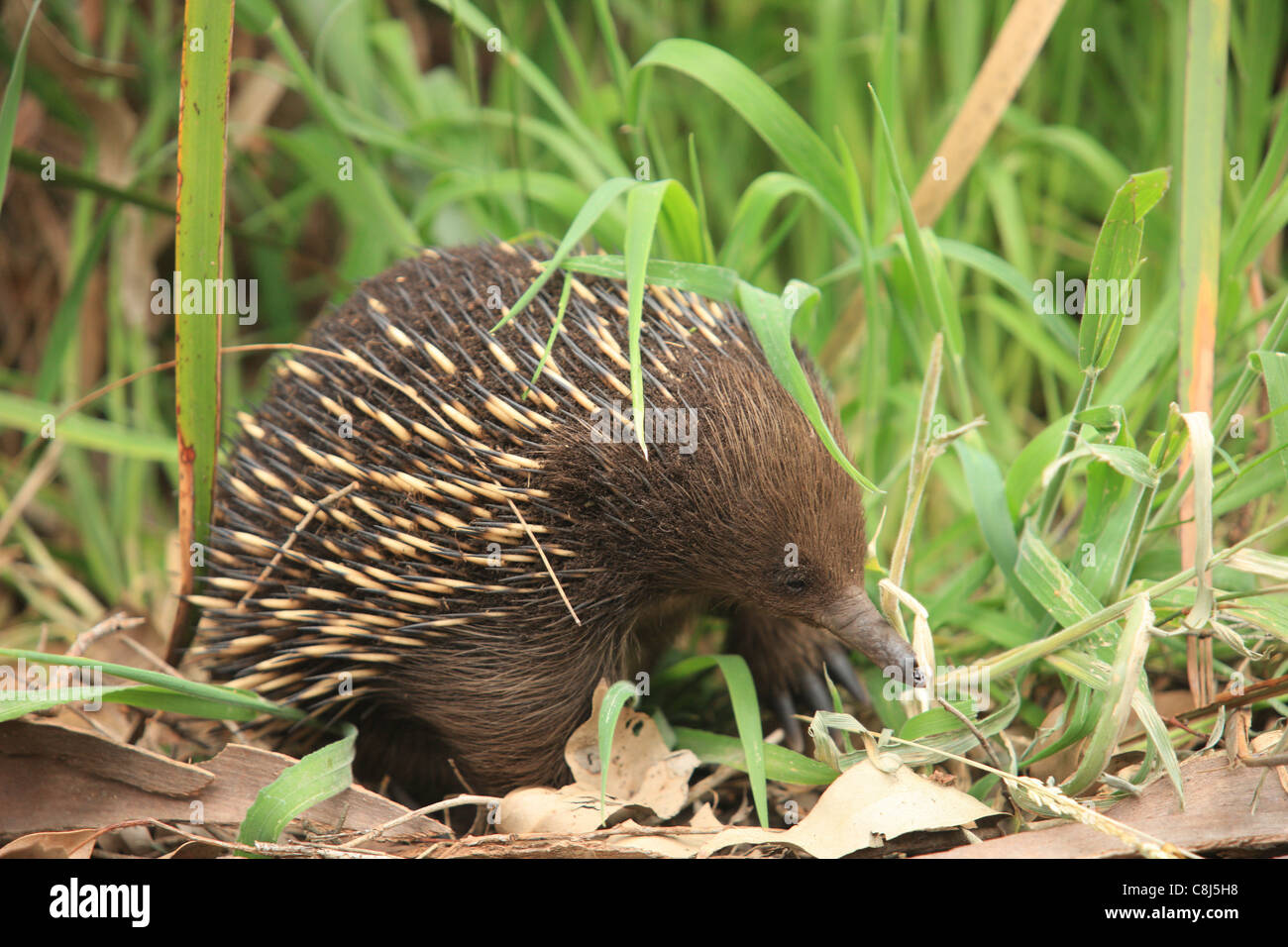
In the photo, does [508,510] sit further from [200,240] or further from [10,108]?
[10,108]

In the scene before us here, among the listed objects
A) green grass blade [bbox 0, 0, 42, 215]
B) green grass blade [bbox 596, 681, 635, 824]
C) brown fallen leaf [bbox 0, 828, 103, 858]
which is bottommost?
brown fallen leaf [bbox 0, 828, 103, 858]

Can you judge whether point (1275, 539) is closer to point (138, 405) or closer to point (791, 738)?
point (791, 738)

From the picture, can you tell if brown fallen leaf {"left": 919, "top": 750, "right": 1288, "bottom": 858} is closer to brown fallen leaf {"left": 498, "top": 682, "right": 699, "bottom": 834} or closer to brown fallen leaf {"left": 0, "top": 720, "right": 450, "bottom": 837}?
brown fallen leaf {"left": 498, "top": 682, "right": 699, "bottom": 834}

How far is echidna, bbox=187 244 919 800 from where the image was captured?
1929mm

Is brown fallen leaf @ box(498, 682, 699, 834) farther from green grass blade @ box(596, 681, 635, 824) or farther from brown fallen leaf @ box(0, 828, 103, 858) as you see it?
brown fallen leaf @ box(0, 828, 103, 858)

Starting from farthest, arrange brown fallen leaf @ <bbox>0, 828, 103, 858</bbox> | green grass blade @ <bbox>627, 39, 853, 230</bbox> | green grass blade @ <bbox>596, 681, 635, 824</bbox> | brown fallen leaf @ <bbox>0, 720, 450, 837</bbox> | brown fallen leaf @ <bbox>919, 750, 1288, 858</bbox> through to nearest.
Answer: green grass blade @ <bbox>627, 39, 853, 230</bbox> → brown fallen leaf @ <bbox>0, 720, 450, 837</bbox> → brown fallen leaf @ <bbox>0, 828, 103, 858</bbox> → green grass blade @ <bbox>596, 681, 635, 824</bbox> → brown fallen leaf @ <bbox>919, 750, 1288, 858</bbox>

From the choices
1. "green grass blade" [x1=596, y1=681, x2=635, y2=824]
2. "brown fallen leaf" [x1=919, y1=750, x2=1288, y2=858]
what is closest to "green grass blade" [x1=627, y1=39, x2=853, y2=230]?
"green grass blade" [x1=596, y1=681, x2=635, y2=824]

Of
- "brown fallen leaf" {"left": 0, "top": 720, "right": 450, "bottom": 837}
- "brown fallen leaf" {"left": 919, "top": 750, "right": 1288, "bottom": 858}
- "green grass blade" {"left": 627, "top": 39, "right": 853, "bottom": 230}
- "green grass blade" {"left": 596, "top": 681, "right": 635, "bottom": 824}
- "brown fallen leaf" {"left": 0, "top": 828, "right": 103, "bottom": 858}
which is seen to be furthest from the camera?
"green grass blade" {"left": 627, "top": 39, "right": 853, "bottom": 230}

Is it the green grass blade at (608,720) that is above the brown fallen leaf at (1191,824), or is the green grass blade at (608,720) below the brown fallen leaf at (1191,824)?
above

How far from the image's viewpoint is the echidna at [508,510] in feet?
6.33

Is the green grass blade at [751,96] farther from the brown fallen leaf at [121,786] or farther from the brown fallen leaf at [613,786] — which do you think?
the brown fallen leaf at [121,786]

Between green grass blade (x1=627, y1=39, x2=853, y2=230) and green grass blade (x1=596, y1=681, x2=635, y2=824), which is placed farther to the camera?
green grass blade (x1=627, y1=39, x2=853, y2=230)

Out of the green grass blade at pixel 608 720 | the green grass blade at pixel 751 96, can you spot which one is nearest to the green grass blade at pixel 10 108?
the green grass blade at pixel 751 96

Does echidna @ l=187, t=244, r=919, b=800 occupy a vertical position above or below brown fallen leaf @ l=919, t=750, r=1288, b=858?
above
